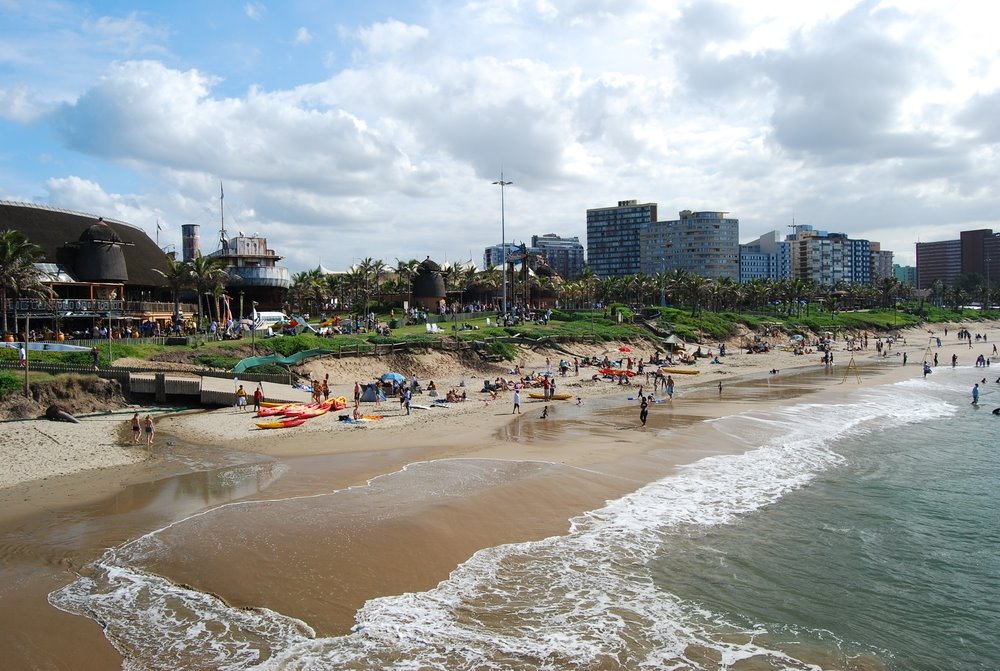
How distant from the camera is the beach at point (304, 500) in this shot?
37.4 feet

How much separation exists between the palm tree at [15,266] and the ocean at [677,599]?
2627 centimetres

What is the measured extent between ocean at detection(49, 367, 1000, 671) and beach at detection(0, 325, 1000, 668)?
0.78ft

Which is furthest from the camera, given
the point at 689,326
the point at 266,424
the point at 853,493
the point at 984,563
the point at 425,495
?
the point at 689,326

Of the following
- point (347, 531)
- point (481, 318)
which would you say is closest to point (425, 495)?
point (347, 531)

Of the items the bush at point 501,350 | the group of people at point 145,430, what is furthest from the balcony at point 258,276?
the group of people at point 145,430

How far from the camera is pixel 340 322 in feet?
173

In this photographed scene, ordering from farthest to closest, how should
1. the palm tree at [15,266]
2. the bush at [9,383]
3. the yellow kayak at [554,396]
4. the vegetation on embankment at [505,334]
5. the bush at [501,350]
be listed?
the bush at [501,350] < the yellow kayak at [554,396] < the palm tree at [15,266] < the vegetation on embankment at [505,334] < the bush at [9,383]

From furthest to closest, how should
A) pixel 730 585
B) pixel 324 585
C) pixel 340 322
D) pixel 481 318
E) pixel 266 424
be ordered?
pixel 481 318
pixel 340 322
pixel 266 424
pixel 730 585
pixel 324 585

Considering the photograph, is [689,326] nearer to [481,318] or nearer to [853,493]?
[481,318]

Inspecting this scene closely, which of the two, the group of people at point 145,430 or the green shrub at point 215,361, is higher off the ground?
the green shrub at point 215,361

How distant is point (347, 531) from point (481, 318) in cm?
5164

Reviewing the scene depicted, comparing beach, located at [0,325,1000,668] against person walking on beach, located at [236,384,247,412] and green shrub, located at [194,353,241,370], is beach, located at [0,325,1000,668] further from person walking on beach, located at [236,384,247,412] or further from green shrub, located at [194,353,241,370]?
green shrub, located at [194,353,241,370]

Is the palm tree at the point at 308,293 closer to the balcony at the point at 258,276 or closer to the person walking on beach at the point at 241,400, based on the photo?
the balcony at the point at 258,276

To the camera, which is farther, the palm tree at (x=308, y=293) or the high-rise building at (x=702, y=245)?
the high-rise building at (x=702, y=245)
